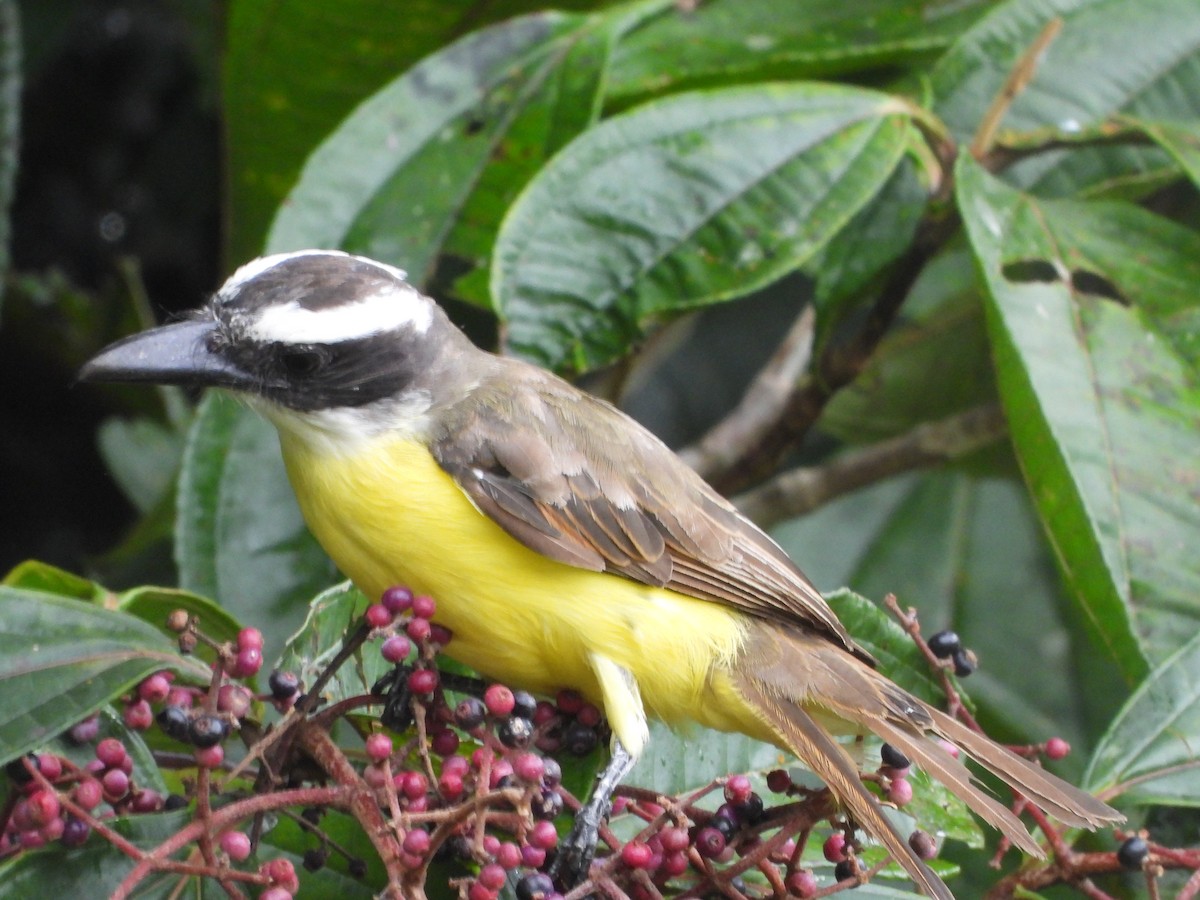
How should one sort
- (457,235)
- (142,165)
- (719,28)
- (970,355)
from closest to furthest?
(457,235) → (719,28) → (970,355) → (142,165)

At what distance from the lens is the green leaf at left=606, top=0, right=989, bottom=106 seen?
10.0ft

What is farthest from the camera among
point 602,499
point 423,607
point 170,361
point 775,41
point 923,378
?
point 923,378

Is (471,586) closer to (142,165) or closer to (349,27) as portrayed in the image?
(349,27)

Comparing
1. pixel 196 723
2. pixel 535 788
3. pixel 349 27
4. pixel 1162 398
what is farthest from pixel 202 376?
pixel 1162 398

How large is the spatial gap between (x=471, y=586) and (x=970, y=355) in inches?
71.7

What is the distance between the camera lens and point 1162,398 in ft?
7.95

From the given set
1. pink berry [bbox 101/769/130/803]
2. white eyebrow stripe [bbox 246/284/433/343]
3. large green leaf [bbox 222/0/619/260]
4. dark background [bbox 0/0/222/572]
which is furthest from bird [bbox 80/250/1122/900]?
dark background [bbox 0/0/222/572]

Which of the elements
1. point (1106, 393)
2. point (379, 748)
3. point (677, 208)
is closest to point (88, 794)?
point (379, 748)

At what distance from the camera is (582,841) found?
182 centimetres

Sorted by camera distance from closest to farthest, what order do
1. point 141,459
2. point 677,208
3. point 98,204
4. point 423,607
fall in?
point 423,607 → point 677,208 → point 141,459 → point 98,204

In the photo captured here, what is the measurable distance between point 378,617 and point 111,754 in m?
0.38

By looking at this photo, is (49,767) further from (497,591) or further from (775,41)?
(775,41)

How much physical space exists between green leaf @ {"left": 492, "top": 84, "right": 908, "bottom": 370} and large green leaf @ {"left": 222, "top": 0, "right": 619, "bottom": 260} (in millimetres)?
883

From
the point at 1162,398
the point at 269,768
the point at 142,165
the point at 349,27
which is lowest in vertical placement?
the point at 142,165
